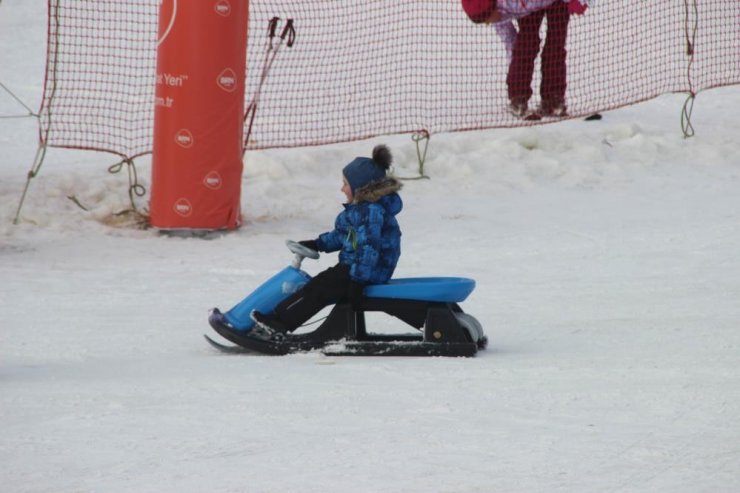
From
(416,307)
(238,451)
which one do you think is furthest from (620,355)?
(238,451)

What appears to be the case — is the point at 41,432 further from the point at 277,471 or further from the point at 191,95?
the point at 191,95

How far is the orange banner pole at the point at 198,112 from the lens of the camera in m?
9.98

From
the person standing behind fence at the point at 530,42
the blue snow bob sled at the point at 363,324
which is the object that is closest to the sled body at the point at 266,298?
the blue snow bob sled at the point at 363,324

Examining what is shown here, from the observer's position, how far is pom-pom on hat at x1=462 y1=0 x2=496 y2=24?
42.4 ft

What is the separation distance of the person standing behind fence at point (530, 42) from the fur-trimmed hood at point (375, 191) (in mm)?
6556

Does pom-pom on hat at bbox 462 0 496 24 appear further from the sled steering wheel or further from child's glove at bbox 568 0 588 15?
the sled steering wheel

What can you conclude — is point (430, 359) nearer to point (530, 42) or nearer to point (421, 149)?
point (421, 149)

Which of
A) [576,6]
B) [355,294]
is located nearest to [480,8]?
[576,6]

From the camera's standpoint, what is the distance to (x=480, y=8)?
12953 mm

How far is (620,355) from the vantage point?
6.49 m

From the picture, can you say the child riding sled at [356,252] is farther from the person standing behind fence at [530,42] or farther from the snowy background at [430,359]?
the person standing behind fence at [530,42]

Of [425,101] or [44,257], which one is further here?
[425,101]

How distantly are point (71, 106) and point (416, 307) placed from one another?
656cm

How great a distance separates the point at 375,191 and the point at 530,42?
685 centimetres
